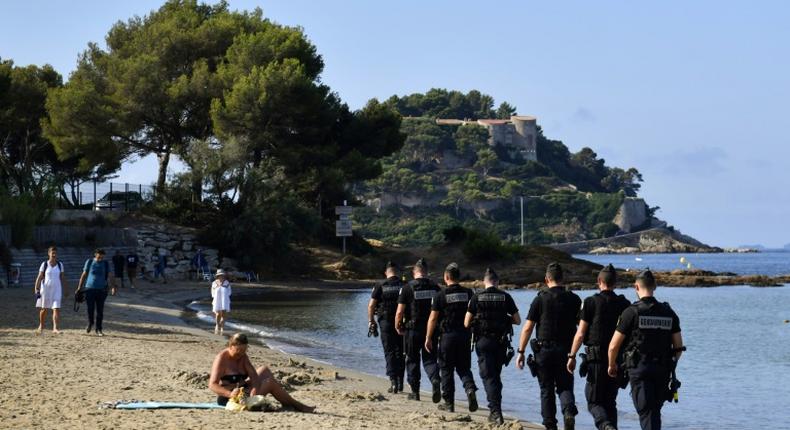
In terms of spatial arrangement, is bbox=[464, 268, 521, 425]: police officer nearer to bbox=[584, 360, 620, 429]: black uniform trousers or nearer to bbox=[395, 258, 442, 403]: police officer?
bbox=[395, 258, 442, 403]: police officer

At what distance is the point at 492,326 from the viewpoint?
12.7 m

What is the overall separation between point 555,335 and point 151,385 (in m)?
5.28

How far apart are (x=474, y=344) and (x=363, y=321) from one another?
2176cm

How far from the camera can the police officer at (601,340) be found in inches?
428

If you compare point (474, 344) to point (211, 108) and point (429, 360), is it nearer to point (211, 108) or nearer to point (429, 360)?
point (429, 360)

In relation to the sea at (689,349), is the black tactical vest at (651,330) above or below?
above

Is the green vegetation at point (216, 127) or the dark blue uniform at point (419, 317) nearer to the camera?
the dark blue uniform at point (419, 317)

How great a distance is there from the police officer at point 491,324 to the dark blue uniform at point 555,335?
2.96 feet

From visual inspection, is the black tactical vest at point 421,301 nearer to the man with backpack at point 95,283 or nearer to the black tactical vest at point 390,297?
the black tactical vest at point 390,297

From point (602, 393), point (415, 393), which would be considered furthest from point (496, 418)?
point (415, 393)

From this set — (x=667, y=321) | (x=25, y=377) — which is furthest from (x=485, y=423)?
(x=25, y=377)

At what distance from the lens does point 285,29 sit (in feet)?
220

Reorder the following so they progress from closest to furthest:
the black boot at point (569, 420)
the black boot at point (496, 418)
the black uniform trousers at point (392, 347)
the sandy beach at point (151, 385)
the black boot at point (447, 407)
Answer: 1. the sandy beach at point (151, 385)
2. the black boot at point (569, 420)
3. the black boot at point (496, 418)
4. the black boot at point (447, 407)
5. the black uniform trousers at point (392, 347)

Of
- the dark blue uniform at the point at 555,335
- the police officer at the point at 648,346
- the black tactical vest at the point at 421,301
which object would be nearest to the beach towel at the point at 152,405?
the black tactical vest at the point at 421,301
